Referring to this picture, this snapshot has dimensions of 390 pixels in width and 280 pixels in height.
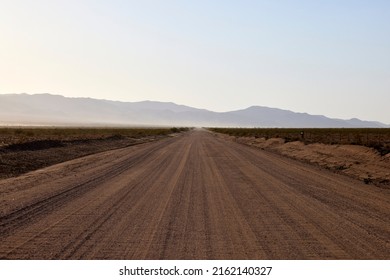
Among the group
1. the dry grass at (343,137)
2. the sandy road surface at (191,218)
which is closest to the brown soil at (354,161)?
the dry grass at (343,137)

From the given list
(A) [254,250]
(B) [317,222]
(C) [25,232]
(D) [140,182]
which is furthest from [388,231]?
(D) [140,182]

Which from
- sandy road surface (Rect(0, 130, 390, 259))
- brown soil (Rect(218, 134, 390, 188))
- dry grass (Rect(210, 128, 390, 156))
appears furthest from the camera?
dry grass (Rect(210, 128, 390, 156))

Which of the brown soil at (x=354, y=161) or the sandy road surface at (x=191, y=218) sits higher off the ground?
the brown soil at (x=354, y=161)

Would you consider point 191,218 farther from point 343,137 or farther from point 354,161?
point 343,137

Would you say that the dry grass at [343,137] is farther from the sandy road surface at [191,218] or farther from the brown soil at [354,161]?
the sandy road surface at [191,218]

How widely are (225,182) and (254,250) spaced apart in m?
7.83

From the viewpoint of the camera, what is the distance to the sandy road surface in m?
6.54

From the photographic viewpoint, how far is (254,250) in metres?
6.56

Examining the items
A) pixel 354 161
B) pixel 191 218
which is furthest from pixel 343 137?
pixel 191 218

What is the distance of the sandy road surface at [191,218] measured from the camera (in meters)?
6.54

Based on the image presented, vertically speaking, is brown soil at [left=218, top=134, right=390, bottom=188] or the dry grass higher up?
the dry grass

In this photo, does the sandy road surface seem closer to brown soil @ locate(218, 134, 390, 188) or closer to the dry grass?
brown soil @ locate(218, 134, 390, 188)

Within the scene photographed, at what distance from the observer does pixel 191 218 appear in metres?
8.83

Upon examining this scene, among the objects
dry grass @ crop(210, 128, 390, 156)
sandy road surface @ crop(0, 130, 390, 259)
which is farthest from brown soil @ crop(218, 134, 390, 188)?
sandy road surface @ crop(0, 130, 390, 259)
